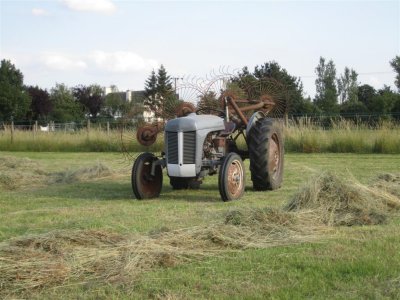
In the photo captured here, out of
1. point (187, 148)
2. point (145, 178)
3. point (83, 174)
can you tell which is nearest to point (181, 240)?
point (187, 148)

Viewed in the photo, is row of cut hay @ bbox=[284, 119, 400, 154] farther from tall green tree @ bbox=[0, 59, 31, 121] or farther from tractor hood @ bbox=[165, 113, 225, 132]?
tall green tree @ bbox=[0, 59, 31, 121]

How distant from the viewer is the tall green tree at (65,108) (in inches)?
2761

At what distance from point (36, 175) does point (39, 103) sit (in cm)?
5948

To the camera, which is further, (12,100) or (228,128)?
(12,100)

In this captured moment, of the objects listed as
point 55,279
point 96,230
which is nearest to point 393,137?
point 96,230

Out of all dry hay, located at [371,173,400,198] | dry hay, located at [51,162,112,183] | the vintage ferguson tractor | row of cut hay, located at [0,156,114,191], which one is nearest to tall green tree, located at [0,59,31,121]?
row of cut hay, located at [0,156,114,191]

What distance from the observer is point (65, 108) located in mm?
73500

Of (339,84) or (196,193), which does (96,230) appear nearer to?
(196,193)

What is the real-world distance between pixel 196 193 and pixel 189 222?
129 inches

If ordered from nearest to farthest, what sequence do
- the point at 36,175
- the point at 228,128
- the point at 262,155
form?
the point at 262,155 < the point at 228,128 < the point at 36,175

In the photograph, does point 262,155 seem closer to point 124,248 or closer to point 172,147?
point 172,147

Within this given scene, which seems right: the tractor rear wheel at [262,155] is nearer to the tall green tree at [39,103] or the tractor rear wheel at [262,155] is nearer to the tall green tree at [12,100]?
the tall green tree at [12,100]

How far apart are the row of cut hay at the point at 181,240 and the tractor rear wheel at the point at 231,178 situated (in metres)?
1.59

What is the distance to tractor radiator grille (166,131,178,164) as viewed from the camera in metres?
8.78
